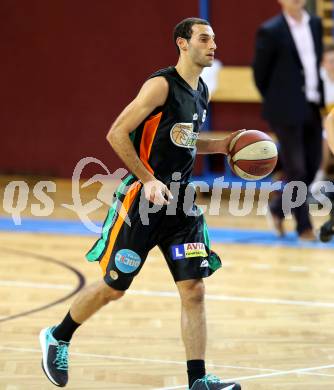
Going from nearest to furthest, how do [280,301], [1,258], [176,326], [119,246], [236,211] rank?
[119,246] < [176,326] < [280,301] < [1,258] < [236,211]

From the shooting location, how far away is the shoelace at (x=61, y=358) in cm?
557

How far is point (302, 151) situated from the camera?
33.9 feet

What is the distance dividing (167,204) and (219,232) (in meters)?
5.79

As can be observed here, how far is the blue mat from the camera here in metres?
10.4

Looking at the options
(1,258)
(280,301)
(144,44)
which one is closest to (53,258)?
(1,258)

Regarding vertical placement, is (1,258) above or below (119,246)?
below

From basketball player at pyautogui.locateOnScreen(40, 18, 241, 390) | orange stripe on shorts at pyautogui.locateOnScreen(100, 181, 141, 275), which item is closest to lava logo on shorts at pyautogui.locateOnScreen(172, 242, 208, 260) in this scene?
basketball player at pyautogui.locateOnScreen(40, 18, 241, 390)

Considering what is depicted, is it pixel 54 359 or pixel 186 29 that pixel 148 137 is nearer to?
pixel 186 29

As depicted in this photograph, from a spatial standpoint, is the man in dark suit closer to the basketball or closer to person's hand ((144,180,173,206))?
the basketball

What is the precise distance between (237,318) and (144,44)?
717 cm

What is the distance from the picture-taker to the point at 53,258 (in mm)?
9508

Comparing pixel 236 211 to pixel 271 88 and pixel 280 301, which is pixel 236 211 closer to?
pixel 271 88

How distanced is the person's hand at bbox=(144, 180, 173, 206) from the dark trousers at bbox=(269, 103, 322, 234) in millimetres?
5144

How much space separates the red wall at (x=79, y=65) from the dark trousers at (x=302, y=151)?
3.04 meters
